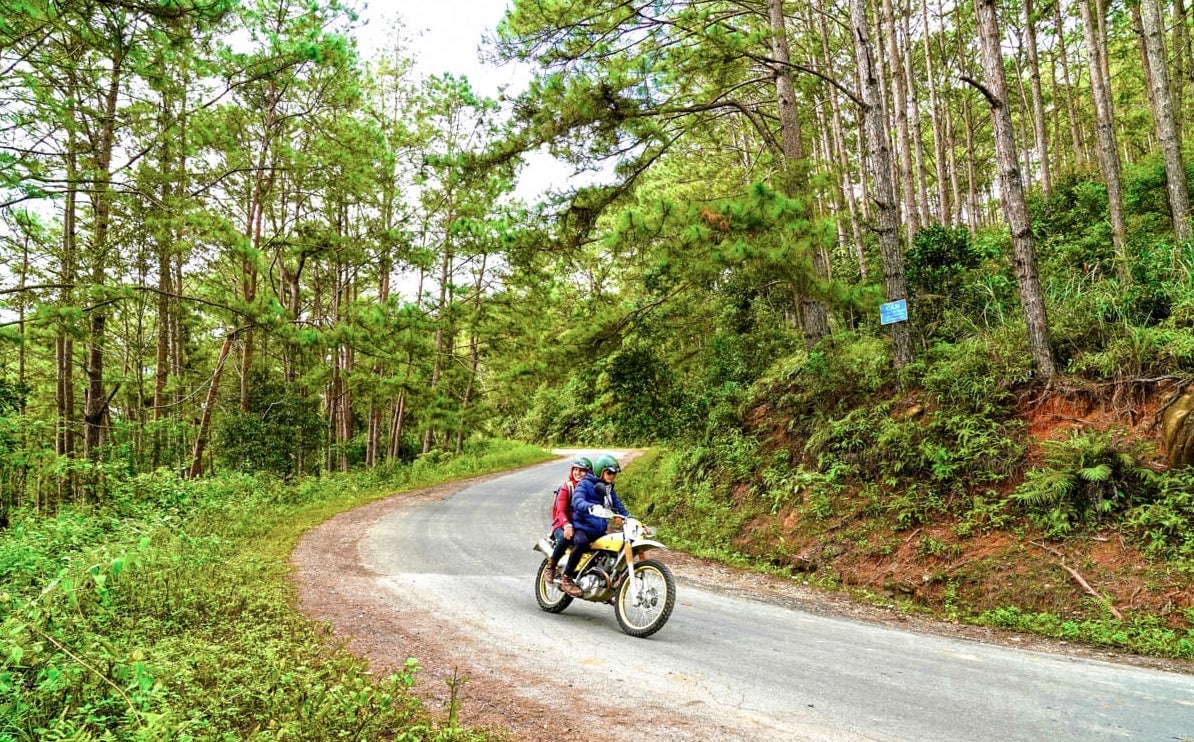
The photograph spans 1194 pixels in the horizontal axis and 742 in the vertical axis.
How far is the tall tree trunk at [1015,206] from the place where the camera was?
29.5 feet

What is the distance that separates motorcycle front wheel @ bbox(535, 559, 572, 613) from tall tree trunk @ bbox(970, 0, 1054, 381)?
24.1ft

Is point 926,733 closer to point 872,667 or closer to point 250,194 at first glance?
point 872,667

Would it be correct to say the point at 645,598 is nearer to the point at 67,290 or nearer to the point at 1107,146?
the point at 67,290

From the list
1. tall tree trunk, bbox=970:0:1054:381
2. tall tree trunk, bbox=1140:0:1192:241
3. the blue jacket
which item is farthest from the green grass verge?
tall tree trunk, bbox=1140:0:1192:241

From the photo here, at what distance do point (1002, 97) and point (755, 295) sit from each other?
9148 mm

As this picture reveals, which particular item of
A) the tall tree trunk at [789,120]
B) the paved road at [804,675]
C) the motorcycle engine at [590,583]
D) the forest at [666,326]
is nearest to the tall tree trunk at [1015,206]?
the forest at [666,326]

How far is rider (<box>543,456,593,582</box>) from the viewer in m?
6.79

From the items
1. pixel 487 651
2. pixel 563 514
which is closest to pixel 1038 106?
pixel 563 514

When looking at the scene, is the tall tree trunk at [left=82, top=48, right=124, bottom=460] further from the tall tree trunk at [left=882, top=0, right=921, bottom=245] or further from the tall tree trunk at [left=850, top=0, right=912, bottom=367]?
the tall tree trunk at [left=882, top=0, right=921, bottom=245]

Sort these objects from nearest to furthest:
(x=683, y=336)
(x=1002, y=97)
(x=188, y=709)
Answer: (x=188, y=709)
(x=1002, y=97)
(x=683, y=336)

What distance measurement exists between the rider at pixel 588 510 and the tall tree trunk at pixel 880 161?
21.2ft

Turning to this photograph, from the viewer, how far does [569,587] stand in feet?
21.7

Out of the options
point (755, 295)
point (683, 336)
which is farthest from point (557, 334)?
point (755, 295)

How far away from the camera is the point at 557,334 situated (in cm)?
1310
